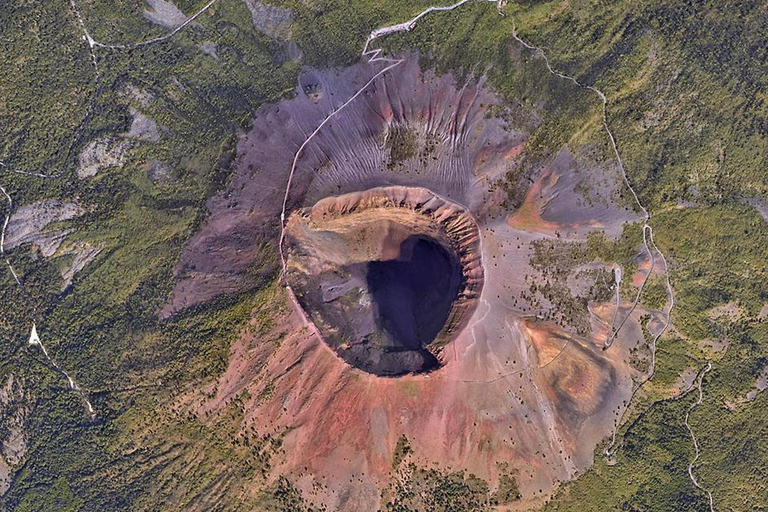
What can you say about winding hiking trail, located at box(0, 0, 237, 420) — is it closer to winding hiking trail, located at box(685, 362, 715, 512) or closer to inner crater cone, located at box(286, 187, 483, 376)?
inner crater cone, located at box(286, 187, 483, 376)

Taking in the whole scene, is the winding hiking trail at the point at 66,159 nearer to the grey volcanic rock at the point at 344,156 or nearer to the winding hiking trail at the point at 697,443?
the grey volcanic rock at the point at 344,156

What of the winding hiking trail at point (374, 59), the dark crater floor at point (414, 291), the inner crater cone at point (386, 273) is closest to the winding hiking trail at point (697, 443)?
the inner crater cone at point (386, 273)

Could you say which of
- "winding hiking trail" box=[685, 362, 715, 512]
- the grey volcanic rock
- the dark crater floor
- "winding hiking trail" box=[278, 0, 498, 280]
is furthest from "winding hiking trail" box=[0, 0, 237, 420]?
"winding hiking trail" box=[685, 362, 715, 512]

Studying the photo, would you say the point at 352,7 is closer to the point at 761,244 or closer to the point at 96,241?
the point at 96,241

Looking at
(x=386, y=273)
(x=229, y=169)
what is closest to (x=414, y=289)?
(x=386, y=273)

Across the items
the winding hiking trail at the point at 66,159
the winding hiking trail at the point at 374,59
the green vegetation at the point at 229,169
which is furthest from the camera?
the winding hiking trail at the point at 66,159
